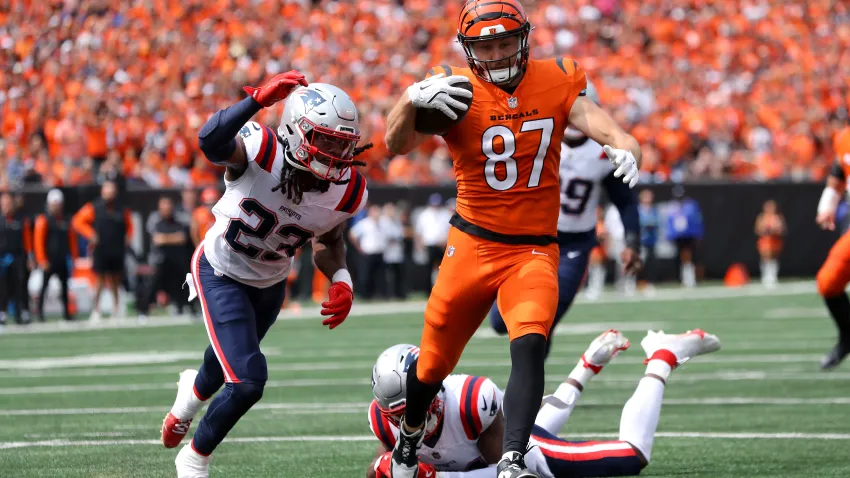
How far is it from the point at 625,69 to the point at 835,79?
3754 millimetres

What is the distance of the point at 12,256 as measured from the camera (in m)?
17.0

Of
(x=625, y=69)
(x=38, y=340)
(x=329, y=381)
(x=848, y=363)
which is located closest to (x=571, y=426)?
(x=329, y=381)

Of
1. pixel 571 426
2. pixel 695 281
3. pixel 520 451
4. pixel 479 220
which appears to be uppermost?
pixel 479 220

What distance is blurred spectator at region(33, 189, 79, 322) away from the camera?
55.0 ft

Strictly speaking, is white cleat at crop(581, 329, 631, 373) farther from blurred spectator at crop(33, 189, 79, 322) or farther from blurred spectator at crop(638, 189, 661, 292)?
blurred spectator at crop(638, 189, 661, 292)

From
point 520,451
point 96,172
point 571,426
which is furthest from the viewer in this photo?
point 96,172

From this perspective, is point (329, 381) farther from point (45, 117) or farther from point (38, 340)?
point (45, 117)

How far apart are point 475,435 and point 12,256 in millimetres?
12836

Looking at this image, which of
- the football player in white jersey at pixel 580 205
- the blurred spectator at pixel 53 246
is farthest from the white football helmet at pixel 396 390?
the blurred spectator at pixel 53 246

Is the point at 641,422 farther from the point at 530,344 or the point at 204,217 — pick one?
the point at 204,217

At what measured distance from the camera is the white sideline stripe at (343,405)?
8.21m

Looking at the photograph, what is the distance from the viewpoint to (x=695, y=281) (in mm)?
22188

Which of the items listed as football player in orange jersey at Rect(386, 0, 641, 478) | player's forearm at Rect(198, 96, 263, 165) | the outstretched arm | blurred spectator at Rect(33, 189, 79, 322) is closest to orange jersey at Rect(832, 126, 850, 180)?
football player in orange jersey at Rect(386, 0, 641, 478)

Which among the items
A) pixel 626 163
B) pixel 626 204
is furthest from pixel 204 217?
pixel 626 163
